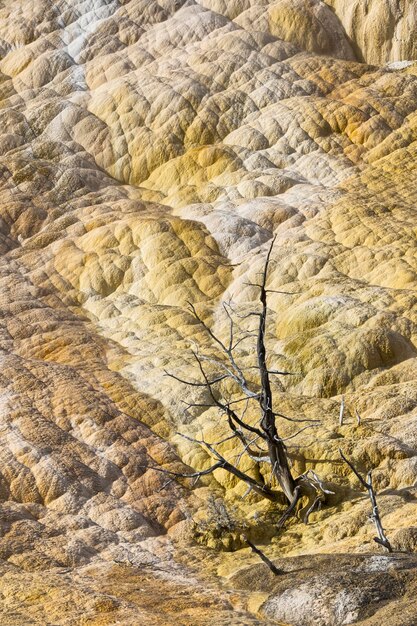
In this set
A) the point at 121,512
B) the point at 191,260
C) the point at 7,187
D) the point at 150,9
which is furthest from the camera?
the point at 150,9

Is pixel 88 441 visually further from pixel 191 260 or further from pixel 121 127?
pixel 121 127

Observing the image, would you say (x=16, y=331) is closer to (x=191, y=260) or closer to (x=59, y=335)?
(x=59, y=335)

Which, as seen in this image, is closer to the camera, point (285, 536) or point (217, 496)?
point (285, 536)

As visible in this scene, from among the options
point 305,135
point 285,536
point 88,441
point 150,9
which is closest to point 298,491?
point 285,536

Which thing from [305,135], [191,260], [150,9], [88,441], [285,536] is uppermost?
[150,9]

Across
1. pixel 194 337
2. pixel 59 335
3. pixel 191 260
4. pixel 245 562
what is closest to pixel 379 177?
pixel 191 260

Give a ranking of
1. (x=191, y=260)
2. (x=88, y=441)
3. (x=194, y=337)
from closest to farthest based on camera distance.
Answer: (x=88, y=441) → (x=194, y=337) → (x=191, y=260)

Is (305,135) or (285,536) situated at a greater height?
(305,135)
